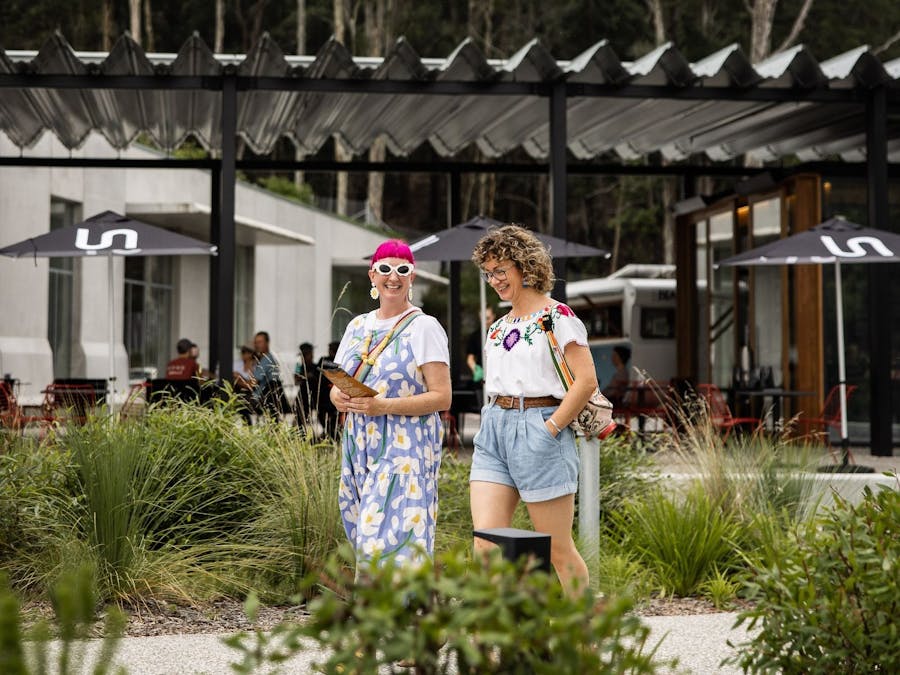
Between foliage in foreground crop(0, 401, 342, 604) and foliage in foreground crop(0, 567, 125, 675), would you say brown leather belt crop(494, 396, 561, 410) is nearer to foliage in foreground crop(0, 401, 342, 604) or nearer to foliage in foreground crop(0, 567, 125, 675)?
foliage in foreground crop(0, 401, 342, 604)

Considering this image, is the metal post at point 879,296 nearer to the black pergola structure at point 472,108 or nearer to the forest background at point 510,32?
the black pergola structure at point 472,108

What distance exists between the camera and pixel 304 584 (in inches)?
84.2

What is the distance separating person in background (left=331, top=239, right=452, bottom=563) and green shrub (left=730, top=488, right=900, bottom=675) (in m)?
1.25

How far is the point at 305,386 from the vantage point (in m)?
8.41

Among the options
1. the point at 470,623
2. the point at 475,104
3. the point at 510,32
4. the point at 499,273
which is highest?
the point at 510,32

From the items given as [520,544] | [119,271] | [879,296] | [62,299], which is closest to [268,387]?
[520,544]

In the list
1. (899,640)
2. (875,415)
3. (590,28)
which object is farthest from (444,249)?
(590,28)

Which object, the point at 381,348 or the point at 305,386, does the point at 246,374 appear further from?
the point at 381,348

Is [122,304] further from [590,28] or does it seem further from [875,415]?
[590,28]

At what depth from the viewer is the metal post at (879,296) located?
447 inches

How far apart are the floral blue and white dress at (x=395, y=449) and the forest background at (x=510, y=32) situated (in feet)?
106

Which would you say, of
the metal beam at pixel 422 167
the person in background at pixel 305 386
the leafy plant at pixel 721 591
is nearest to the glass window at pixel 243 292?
the metal beam at pixel 422 167

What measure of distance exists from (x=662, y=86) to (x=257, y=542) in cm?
701

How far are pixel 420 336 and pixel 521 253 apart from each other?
48 cm
